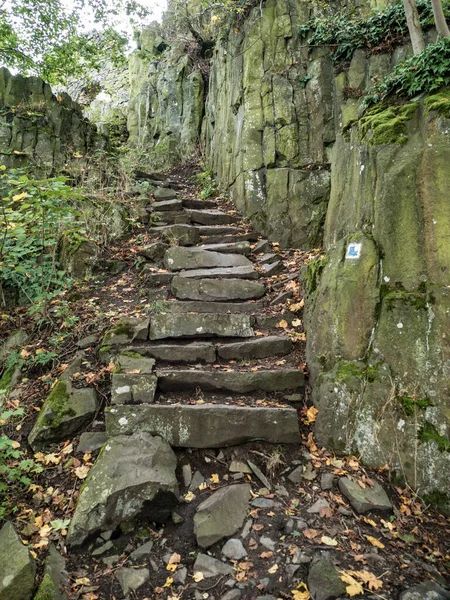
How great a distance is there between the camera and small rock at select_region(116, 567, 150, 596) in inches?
98.0

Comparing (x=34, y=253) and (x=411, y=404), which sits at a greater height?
(x=34, y=253)

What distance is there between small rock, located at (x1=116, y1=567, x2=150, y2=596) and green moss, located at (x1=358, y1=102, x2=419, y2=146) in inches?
181

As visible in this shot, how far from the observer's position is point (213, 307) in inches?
213

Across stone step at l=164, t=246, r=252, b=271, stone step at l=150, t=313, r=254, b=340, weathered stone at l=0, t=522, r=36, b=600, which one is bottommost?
weathered stone at l=0, t=522, r=36, b=600

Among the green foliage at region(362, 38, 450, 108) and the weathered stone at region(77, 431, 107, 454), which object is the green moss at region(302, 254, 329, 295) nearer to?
the green foliage at region(362, 38, 450, 108)

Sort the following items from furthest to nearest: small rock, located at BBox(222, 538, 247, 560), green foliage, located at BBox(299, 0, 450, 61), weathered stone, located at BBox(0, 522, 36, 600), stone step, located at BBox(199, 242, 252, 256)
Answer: stone step, located at BBox(199, 242, 252, 256) → green foliage, located at BBox(299, 0, 450, 61) → small rock, located at BBox(222, 538, 247, 560) → weathered stone, located at BBox(0, 522, 36, 600)

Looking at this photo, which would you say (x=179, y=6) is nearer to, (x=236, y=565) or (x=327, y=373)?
(x=327, y=373)

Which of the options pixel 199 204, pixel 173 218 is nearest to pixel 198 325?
pixel 173 218

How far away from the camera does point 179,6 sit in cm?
1392

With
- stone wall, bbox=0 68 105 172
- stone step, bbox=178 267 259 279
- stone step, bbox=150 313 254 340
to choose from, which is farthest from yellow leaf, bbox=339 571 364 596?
stone wall, bbox=0 68 105 172

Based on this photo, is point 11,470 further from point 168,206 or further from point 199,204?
point 199,204

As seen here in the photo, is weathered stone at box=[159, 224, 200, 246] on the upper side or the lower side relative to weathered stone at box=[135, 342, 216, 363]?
upper

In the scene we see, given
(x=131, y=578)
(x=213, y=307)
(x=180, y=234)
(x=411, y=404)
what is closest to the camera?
(x=131, y=578)

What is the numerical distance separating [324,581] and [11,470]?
275cm
